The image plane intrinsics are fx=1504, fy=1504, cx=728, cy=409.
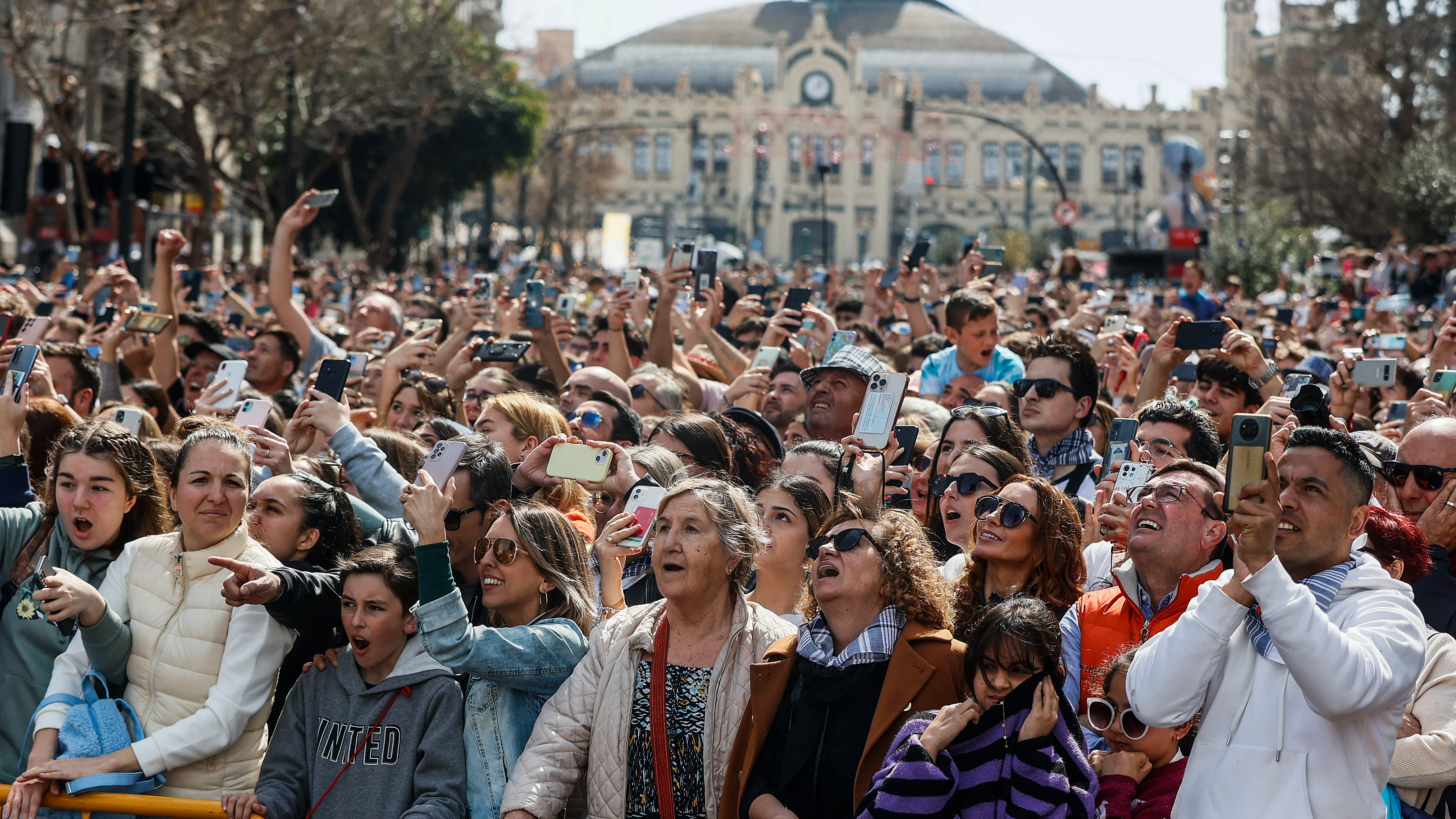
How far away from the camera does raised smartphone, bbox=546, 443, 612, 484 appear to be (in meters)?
4.77

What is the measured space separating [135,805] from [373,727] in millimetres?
744

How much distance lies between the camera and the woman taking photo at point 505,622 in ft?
13.2

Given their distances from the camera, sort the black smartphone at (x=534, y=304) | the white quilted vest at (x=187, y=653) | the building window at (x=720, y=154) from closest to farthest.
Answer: the white quilted vest at (x=187, y=653)
the black smartphone at (x=534, y=304)
the building window at (x=720, y=154)

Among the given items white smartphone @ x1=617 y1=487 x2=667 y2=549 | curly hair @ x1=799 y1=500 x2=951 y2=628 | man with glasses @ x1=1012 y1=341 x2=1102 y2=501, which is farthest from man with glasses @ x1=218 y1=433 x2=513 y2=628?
man with glasses @ x1=1012 y1=341 x2=1102 y2=501

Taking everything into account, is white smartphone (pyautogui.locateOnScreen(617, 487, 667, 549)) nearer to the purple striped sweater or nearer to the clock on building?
the purple striped sweater

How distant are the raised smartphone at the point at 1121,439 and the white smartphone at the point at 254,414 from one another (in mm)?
3103

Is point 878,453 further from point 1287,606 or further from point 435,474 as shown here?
point 1287,606

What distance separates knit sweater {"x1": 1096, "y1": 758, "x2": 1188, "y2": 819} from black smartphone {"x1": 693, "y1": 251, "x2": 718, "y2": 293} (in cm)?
658

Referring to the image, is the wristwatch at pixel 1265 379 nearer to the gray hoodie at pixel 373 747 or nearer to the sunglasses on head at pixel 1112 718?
the sunglasses on head at pixel 1112 718

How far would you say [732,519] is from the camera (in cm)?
A: 423

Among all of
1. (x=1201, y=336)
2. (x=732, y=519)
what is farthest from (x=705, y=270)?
(x=732, y=519)

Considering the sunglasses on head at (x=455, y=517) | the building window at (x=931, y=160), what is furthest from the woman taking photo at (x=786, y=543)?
the building window at (x=931, y=160)

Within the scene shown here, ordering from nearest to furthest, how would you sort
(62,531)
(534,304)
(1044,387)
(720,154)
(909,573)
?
(909,573)
(62,531)
(1044,387)
(534,304)
(720,154)

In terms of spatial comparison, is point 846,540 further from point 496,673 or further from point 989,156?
point 989,156
